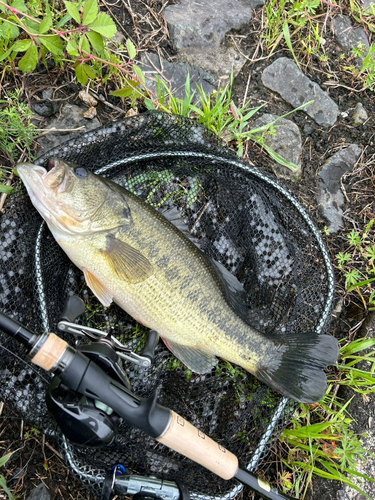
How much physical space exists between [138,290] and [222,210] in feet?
3.07

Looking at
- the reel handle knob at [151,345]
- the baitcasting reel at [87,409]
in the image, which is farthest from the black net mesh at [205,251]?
the baitcasting reel at [87,409]

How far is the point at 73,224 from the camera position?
8.30ft

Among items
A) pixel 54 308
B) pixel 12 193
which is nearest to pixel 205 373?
pixel 54 308

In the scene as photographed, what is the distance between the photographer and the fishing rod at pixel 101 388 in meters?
1.89

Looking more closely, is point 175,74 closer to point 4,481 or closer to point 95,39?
point 95,39

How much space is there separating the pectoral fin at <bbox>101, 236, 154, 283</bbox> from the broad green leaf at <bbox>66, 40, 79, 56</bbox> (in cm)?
132

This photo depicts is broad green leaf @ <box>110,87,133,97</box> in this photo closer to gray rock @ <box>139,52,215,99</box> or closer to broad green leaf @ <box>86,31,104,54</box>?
broad green leaf @ <box>86,31,104,54</box>

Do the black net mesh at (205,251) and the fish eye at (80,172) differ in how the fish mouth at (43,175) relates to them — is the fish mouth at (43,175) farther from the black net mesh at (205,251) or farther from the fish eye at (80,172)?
the black net mesh at (205,251)

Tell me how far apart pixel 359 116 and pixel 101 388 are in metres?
3.42

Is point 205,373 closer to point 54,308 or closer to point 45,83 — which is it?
point 54,308

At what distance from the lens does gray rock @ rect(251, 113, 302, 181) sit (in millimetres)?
3580

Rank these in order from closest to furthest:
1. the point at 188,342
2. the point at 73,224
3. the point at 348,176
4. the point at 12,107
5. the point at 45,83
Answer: the point at 73,224, the point at 188,342, the point at 12,107, the point at 45,83, the point at 348,176

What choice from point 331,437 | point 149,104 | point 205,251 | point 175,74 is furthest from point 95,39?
point 331,437

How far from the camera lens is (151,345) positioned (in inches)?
98.6
